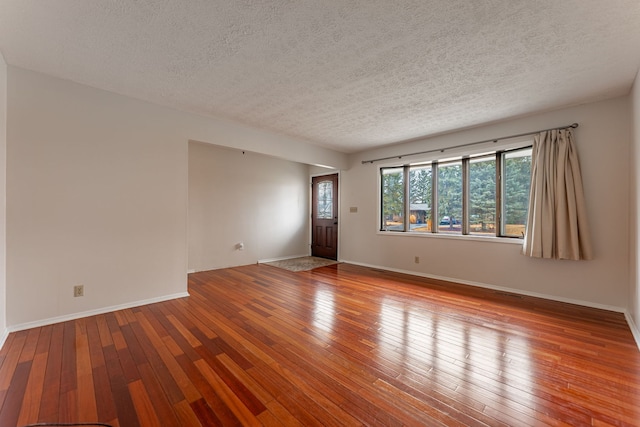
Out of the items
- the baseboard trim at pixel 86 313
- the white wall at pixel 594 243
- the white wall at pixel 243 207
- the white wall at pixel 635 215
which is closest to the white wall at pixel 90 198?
the baseboard trim at pixel 86 313

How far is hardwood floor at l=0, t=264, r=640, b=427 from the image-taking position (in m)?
1.57

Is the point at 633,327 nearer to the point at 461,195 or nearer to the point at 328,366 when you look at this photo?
the point at 461,195

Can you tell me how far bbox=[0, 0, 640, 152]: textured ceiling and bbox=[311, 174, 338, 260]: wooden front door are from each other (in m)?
3.28

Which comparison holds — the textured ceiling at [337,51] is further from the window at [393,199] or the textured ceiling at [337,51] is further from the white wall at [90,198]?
the window at [393,199]

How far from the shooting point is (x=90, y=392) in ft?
5.68

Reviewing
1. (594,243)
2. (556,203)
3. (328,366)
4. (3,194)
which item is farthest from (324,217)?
(3,194)

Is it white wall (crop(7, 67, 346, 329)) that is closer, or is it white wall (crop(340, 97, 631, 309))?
white wall (crop(7, 67, 346, 329))

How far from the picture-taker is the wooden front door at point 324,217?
662cm

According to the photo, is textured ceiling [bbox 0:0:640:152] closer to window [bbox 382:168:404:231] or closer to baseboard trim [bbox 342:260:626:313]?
window [bbox 382:168:404:231]

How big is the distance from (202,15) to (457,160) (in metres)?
4.21

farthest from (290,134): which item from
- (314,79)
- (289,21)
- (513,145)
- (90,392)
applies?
(90,392)

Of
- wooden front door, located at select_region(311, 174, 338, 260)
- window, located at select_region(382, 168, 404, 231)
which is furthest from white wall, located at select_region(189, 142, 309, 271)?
window, located at select_region(382, 168, 404, 231)

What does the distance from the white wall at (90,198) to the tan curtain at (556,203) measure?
450 centimetres

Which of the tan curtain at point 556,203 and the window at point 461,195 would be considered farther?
the window at point 461,195
